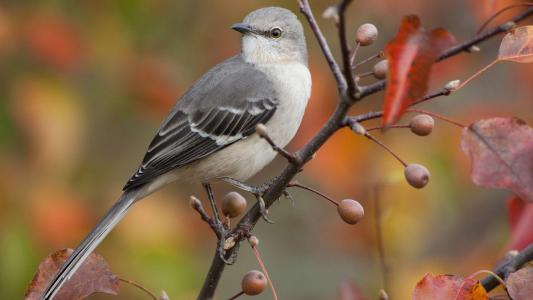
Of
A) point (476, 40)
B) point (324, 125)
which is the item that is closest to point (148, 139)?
point (324, 125)

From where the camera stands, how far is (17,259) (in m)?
4.02

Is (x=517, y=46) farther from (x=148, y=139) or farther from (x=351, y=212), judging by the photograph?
(x=148, y=139)

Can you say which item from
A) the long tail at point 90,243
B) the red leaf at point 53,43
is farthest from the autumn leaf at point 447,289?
the red leaf at point 53,43

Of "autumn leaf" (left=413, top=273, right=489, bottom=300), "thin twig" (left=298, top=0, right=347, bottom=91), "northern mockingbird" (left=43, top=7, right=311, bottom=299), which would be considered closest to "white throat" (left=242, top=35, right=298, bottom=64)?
"northern mockingbird" (left=43, top=7, right=311, bottom=299)

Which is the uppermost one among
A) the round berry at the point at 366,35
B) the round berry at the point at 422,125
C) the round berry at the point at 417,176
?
the round berry at the point at 366,35

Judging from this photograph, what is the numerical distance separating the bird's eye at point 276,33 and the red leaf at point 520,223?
192 centimetres

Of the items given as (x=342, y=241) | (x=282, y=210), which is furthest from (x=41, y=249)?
(x=282, y=210)

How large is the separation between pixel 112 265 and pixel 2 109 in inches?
48.3

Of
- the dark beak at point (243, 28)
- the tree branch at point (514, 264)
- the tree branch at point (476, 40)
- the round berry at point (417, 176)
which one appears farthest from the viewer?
the dark beak at point (243, 28)

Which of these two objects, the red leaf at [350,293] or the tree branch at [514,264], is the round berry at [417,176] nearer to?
the tree branch at [514,264]

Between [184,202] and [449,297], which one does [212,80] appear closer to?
[184,202]

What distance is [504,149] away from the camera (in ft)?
7.13

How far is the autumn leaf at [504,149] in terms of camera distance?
2158 mm

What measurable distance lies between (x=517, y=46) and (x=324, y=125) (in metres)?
0.61
